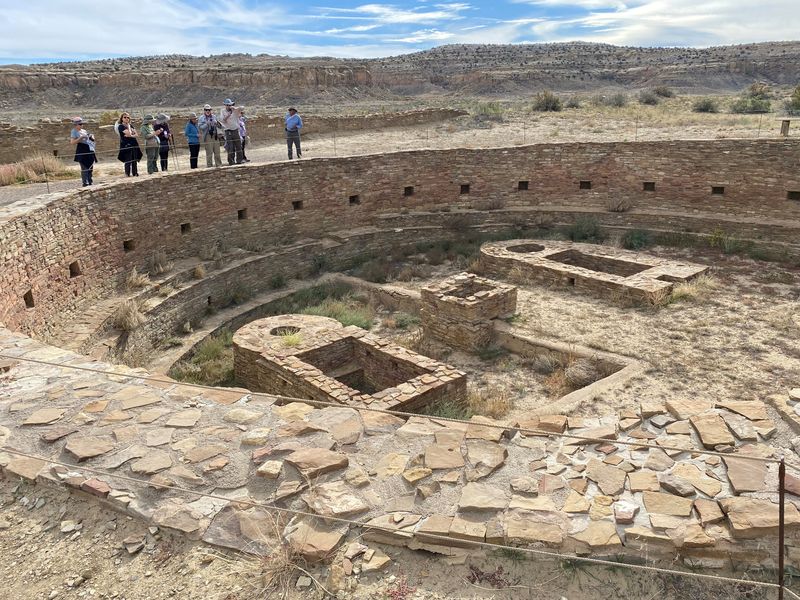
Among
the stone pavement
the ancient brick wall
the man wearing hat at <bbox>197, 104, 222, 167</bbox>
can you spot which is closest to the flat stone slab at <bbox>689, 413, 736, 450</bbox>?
the stone pavement

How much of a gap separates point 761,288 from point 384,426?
9.25m

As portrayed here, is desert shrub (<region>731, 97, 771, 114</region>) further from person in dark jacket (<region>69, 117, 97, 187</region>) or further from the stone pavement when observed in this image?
the stone pavement

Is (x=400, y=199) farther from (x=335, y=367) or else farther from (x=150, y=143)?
(x=335, y=367)

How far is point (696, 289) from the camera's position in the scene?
11.0m

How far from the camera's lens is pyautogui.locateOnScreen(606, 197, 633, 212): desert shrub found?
15.3 meters

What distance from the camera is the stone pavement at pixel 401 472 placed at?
3.69 meters

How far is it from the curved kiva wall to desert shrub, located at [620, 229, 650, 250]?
38 centimetres

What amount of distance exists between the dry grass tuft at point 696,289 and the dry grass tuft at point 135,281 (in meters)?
9.02

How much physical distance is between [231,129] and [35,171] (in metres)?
4.22

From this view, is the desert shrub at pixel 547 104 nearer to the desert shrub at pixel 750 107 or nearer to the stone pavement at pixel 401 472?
the desert shrub at pixel 750 107

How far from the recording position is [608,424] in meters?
5.16

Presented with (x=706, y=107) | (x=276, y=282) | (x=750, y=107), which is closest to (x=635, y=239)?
(x=276, y=282)

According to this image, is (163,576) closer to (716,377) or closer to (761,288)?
(716,377)

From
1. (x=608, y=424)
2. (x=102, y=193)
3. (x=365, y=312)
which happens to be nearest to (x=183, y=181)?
(x=102, y=193)
